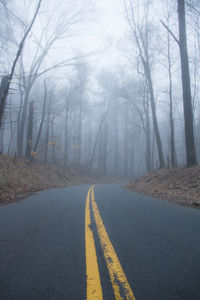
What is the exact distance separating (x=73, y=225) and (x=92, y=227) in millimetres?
400

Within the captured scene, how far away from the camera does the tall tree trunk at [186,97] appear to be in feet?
30.8

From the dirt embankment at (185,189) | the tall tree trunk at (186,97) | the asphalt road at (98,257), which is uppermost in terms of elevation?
the tall tree trunk at (186,97)

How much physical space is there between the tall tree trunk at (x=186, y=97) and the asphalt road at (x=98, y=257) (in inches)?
250

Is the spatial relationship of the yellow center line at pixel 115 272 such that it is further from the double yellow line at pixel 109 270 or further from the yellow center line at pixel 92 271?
the yellow center line at pixel 92 271

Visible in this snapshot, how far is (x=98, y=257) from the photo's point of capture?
7.02 ft

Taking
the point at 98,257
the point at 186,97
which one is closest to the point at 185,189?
the point at 186,97

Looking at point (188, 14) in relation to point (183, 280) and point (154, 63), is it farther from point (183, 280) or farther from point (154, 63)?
point (183, 280)

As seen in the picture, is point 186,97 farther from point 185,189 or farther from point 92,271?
point 92,271

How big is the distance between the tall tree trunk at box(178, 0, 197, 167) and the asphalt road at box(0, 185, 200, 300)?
636 centimetres

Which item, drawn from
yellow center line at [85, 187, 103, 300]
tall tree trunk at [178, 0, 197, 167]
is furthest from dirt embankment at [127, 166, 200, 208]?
yellow center line at [85, 187, 103, 300]

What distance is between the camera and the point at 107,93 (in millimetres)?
28750

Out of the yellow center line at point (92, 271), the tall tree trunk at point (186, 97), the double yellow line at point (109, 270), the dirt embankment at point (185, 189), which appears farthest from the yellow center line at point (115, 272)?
the tall tree trunk at point (186, 97)

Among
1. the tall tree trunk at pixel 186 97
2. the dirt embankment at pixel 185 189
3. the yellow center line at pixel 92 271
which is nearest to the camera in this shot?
the yellow center line at pixel 92 271

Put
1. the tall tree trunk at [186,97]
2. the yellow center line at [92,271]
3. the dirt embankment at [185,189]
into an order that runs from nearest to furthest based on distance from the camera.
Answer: the yellow center line at [92,271], the dirt embankment at [185,189], the tall tree trunk at [186,97]
